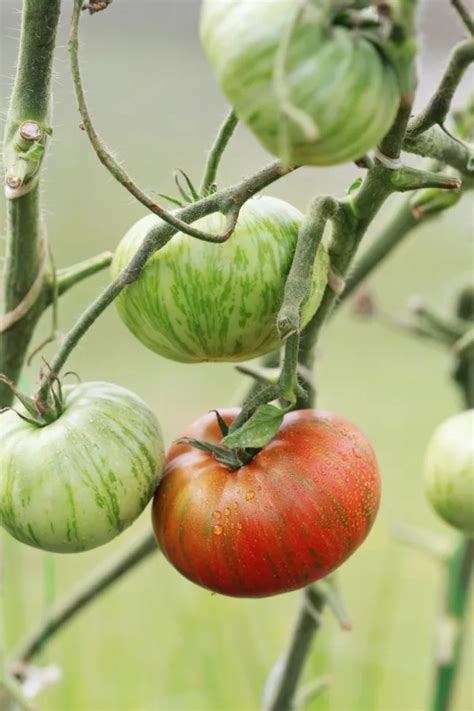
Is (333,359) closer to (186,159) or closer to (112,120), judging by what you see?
(186,159)

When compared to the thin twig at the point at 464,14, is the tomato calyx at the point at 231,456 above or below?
below

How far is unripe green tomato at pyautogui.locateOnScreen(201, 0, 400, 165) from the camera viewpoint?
323 millimetres

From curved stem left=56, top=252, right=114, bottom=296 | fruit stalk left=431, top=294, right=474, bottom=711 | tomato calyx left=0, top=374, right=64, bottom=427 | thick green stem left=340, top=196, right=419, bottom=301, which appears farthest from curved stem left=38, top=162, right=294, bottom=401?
fruit stalk left=431, top=294, right=474, bottom=711

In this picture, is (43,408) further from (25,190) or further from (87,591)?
(87,591)

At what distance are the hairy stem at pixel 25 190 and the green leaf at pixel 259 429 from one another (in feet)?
0.57

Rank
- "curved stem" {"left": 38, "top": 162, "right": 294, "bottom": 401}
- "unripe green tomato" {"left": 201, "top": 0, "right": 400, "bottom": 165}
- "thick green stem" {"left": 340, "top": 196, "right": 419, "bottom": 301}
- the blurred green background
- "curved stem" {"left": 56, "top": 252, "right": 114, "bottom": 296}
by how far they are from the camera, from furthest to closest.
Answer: the blurred green background < "thick green stem" {"left": 340, "top": 196, "right": 419, "bottom": 301} < "curved stem" {"left": 56, "top": 252, "right": 114, "bottom": 296} < "curved stem" {"left": 38, "top": 162, "right": 294, "bottom": 401} < "unripe green tomato" {"left": 201, "top": 0, "right": 400, "bottom": 165}

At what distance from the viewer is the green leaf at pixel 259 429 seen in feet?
1.48

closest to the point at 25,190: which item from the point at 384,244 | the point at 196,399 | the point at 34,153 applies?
the point at 34,153

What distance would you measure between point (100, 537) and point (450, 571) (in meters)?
0.49

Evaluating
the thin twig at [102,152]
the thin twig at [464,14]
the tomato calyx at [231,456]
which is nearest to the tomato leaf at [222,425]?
the tomato calyx at [231,456]

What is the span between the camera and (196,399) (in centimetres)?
A: 247

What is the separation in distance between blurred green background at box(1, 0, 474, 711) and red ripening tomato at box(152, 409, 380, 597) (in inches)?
7.0

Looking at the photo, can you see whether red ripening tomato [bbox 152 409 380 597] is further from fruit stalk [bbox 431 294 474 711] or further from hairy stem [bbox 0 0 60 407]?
fruit stalk [bbox 431 294 474 711]

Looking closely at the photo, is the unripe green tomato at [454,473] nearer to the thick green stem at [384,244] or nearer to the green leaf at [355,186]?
the thick green stem at [384,244]
